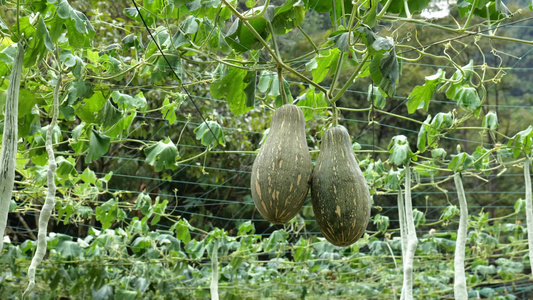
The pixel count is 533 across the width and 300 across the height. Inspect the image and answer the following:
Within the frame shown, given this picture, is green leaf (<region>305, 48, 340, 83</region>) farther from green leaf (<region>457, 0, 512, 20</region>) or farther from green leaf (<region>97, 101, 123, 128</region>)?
green leaf (<region>97, 101, 123, 128</region>)

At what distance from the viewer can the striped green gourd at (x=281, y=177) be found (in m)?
1.35

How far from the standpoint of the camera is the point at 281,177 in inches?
53.1

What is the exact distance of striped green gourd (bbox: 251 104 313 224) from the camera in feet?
4.42

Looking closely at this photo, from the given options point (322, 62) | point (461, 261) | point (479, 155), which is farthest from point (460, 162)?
point (322, 62)

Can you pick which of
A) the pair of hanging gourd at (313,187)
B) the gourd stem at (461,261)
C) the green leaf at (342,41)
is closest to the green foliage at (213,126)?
the green leaf at (342,41)

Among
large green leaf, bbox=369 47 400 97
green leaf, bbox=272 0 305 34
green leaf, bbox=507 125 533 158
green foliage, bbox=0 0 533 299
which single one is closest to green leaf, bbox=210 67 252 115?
green foliage, bbox=0 0 533 299

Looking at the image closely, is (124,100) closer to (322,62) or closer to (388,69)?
(322,62)

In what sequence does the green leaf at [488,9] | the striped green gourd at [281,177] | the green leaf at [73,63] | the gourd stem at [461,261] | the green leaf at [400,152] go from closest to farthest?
the striped green gourd at [281,177]
the green leaf at [488,9]
the green leaf at [73,63]
the gourd stem at [461,261]
the green leaf at [400,152]

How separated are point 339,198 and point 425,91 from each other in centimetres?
112

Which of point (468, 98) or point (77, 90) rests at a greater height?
point (468, 98)

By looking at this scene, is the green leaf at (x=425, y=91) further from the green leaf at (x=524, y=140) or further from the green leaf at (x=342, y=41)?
the green leaf at (x=342, y=41)

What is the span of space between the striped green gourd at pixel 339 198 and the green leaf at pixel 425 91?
0.97 meters

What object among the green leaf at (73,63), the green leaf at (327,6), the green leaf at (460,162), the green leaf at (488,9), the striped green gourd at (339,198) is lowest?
the striped green gourd at (339,198)

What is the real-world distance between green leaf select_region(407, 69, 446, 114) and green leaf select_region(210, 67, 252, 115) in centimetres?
75
